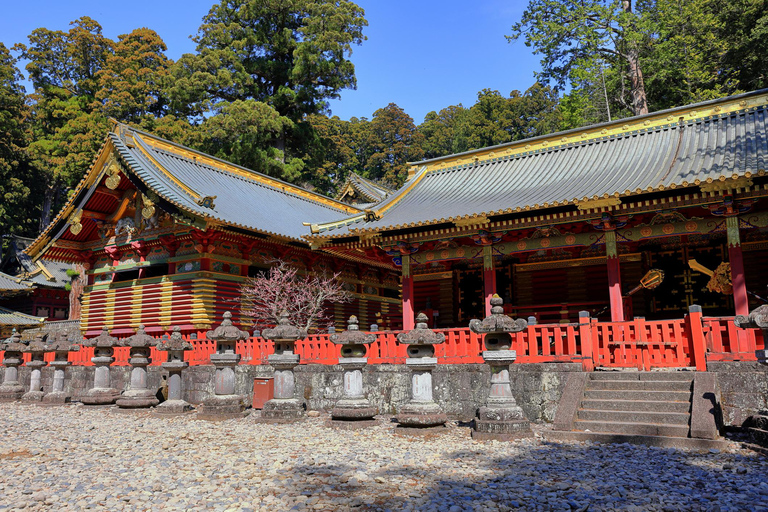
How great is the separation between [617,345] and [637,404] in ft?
6.31

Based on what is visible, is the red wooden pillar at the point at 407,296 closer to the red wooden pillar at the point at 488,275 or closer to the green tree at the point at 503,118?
the red wooden pillar at the point at 488,275

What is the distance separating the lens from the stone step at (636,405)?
8953 mm

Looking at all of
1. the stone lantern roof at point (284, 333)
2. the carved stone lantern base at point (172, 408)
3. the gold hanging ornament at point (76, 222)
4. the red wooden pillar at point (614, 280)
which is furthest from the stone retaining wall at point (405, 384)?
the gold hanging ornament at point (76, 222)

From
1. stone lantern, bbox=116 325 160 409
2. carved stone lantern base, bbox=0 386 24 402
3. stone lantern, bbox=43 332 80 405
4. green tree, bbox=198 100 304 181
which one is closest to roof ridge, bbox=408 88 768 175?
stone lantern, bbox=116 325 160 409

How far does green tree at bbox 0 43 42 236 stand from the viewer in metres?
40.2

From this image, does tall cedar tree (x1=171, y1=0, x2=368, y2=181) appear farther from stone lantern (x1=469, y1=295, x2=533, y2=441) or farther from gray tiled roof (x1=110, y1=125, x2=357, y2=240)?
stone lantern (x1=469, y1=295, x2=533, y2=441)

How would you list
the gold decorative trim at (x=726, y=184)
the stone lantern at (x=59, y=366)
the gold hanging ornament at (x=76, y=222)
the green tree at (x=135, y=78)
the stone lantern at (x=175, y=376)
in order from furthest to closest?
the green tree at (x=135, y=78) < the gold hanging ornament at (x=76, y=222) < the stone lantern at (x=59, y=366) < the stone lantern at (x=175, y=376) < the gold decorative trim at (x=726, y=184)

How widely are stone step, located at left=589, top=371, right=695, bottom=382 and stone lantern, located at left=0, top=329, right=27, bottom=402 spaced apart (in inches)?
686

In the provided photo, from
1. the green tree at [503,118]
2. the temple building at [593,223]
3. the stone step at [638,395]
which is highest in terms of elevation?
the green tree at [503,118]

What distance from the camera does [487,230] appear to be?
15.3m

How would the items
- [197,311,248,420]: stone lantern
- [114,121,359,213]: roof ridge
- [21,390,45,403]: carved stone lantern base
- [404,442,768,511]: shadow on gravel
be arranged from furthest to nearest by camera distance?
[114,121,359,213]: roof ridge < [21,390,45,403]: carved stone lantern base < [197,311,248,420]: stone lantern < [404,442,768,511]: shadow on gravel

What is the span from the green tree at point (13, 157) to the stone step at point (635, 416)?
4406cm

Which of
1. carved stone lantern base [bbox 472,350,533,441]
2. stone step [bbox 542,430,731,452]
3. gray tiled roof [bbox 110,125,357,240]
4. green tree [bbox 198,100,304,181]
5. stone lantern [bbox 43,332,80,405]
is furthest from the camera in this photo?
green tree [bbox 198,100,304,181]

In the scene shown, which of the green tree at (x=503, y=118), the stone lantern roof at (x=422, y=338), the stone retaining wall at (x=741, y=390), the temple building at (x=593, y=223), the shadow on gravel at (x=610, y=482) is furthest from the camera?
the green tree at (x=503, y=118)
